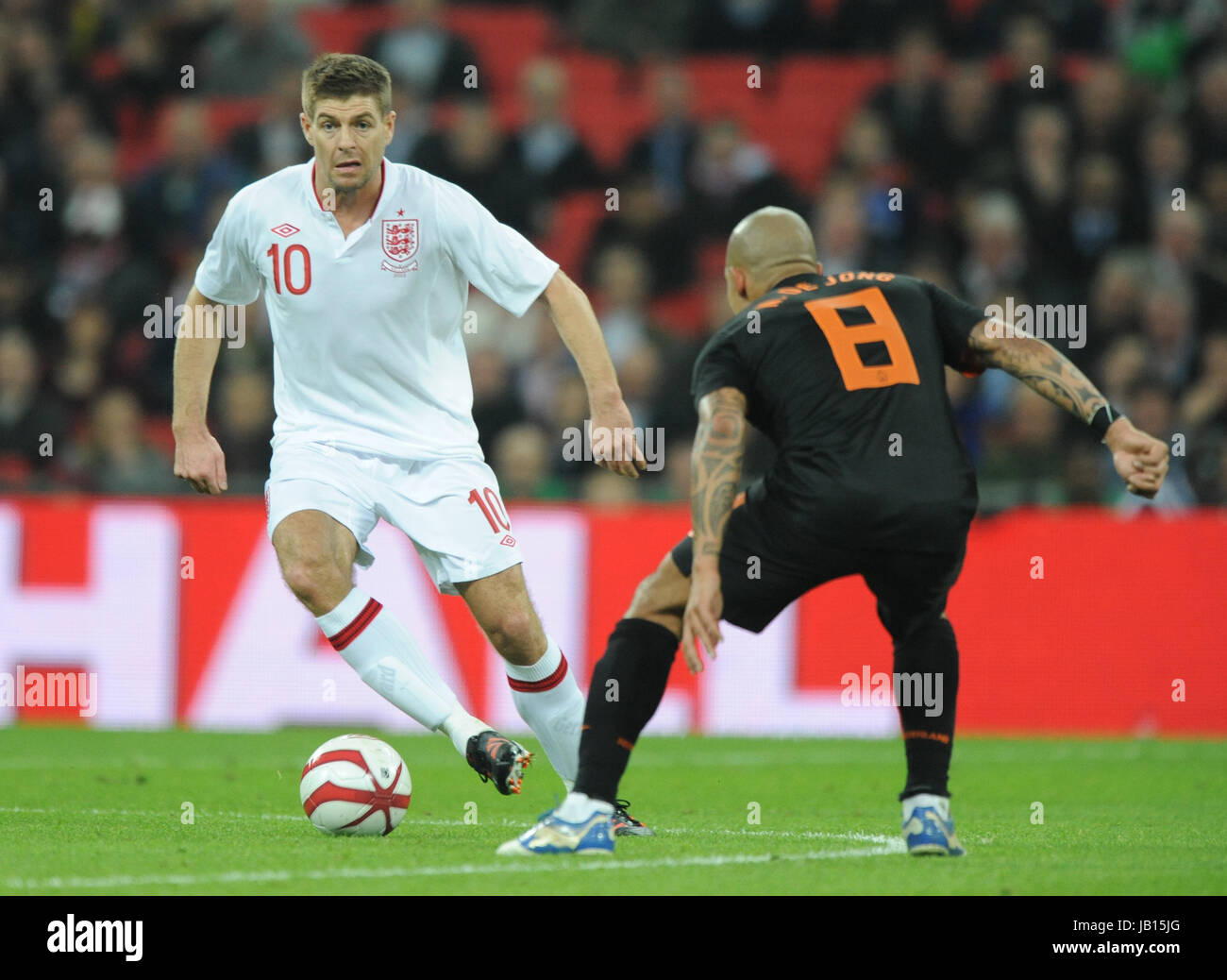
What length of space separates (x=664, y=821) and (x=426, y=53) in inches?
358

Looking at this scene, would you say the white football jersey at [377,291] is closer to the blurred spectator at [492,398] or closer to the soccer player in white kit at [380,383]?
the soccer player in white kit at [380,383]

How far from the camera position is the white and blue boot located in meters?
5.14

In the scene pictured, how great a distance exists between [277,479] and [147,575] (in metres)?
4.76

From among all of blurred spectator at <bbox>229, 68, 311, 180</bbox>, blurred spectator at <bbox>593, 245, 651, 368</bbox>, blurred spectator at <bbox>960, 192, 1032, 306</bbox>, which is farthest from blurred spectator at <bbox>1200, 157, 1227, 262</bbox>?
blurred spectator at <bbox>229, 68, 311, 180</bbox>

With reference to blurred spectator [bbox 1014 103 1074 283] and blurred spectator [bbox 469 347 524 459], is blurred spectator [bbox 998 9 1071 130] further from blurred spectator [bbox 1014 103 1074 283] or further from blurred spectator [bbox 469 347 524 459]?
blurred spectator [bbox 469 347 524 459]

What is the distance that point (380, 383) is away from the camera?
20.3ft

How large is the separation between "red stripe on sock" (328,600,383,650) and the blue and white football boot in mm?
1797

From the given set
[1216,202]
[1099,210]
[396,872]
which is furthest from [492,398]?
[396,872]

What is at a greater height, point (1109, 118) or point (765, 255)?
point (1109, 118)

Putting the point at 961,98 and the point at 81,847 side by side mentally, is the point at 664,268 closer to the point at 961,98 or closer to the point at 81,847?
the point at 961,98

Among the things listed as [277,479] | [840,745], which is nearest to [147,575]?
[840,745]

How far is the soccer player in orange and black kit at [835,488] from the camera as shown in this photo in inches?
203

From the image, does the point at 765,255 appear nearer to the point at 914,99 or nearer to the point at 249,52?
the point at 914,99

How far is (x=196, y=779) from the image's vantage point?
800 centimetres
